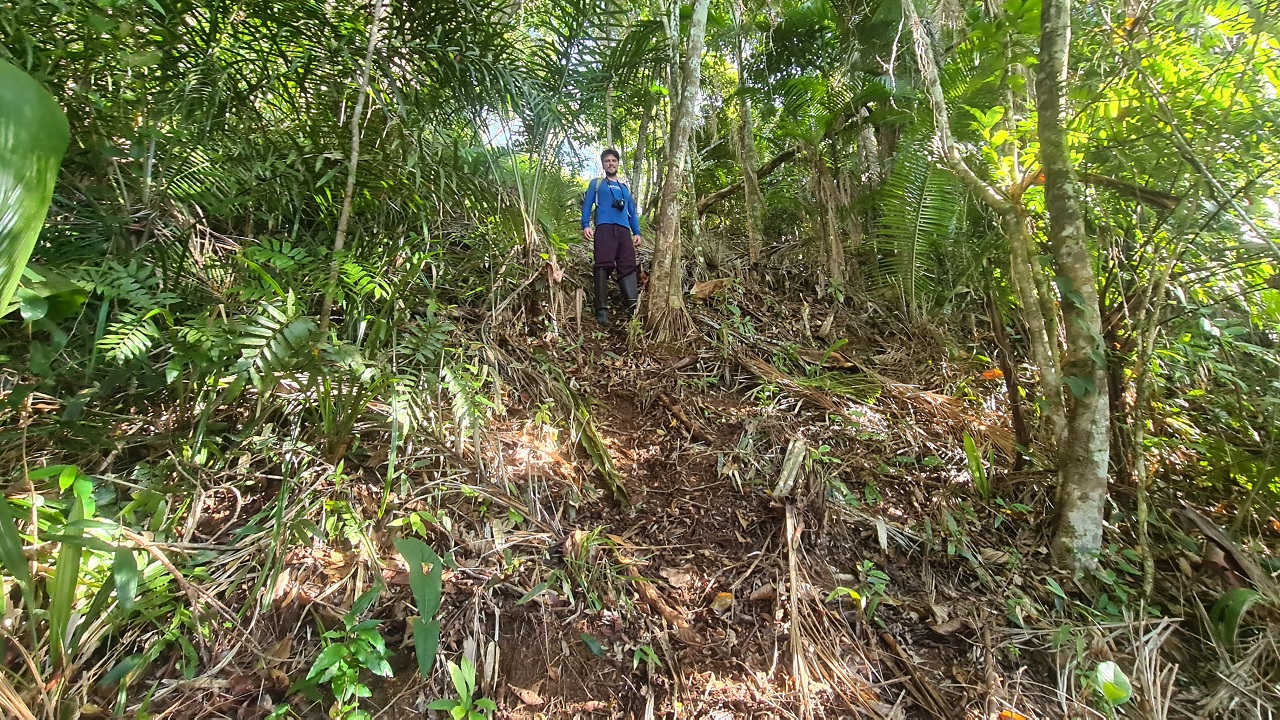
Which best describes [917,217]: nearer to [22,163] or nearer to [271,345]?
[271,345]

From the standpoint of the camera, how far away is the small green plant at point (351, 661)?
1417 mm

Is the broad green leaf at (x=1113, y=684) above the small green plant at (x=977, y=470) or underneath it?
underneath

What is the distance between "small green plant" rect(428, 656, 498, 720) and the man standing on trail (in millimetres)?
2528

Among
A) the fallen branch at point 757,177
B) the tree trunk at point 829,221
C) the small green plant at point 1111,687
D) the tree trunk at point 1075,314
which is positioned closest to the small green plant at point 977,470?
the tree trunk at point 1075,314

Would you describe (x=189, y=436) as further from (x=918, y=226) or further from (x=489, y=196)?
(x=918, y=226)

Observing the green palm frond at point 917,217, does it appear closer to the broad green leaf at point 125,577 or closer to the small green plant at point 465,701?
the small green plant at point 465,701

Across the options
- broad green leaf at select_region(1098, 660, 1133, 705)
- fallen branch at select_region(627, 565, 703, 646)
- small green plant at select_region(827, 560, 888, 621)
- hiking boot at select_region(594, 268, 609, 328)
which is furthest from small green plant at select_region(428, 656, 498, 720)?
hiking boot at select_region(594, 268, 609, 328)

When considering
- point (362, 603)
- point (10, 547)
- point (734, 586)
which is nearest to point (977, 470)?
point (734, 586)

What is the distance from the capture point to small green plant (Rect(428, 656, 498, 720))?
1428mm

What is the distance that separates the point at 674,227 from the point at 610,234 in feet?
1.57

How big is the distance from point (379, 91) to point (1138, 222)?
3627 mm

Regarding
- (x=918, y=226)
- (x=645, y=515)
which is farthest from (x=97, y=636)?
(x=918, y=226)

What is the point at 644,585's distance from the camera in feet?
6.38

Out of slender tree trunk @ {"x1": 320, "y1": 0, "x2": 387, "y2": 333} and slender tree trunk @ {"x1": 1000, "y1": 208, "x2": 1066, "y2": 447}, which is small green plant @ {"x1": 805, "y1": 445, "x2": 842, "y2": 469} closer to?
slender tree trunk @ {"x1": 1000, "y1": 208, "x2": 1066, "y2": 447}
